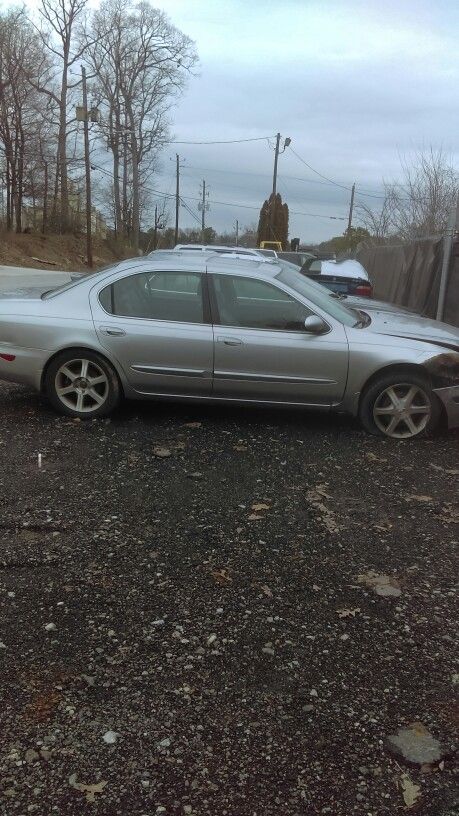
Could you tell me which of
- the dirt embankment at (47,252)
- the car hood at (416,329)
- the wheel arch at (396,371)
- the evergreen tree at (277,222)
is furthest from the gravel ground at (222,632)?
the evergreen tree at (277,222)

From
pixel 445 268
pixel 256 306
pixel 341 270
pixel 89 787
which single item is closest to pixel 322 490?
pixel 256 306

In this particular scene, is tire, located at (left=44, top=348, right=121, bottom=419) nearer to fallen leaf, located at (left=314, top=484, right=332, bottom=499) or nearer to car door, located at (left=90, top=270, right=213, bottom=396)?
car door, located at (left=90, top=270, right=213, bottom=396)

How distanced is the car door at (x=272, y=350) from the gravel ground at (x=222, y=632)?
0.83 m

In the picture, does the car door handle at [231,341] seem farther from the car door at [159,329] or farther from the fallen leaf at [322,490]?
the fallen leaf at [322,490]

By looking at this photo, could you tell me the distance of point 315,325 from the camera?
577cm

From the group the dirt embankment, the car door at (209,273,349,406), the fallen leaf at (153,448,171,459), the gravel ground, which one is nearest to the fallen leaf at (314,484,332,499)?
the gravel ground

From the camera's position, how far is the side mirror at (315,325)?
576 cm

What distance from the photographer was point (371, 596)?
3297 mm

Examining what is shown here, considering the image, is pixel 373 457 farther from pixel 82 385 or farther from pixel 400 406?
pixel 82 385

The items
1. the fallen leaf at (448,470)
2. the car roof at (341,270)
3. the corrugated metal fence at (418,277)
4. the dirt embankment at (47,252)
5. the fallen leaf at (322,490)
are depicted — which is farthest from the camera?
the dirt embankment at (47,252)

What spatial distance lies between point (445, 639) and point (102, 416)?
3.91 m

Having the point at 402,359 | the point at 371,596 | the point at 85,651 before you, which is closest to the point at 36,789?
the point at 85,651

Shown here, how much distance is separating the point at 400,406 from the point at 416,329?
0.81m

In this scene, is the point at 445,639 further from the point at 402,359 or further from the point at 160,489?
the point at 402,359
